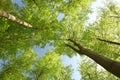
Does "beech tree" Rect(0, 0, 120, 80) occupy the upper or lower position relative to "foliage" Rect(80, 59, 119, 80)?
upper

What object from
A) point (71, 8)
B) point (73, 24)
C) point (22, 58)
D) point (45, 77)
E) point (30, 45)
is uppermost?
point (71, 8)

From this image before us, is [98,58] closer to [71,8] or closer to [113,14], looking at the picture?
[71,8]

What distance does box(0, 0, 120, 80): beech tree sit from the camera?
15.4 m

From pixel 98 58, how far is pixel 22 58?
47.7ft

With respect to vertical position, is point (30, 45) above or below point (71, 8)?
below

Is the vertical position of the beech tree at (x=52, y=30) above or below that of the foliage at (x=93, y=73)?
above

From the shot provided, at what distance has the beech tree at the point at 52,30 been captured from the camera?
50.4 feet

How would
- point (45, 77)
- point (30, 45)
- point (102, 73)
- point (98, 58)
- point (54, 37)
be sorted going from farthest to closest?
point (45, 77) < point (102, 73) < point (30, 45) < point (54, 37) < point (98, 58)

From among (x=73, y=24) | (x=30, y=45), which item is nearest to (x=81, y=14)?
(x=73, y=24)

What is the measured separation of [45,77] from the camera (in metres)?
20.9

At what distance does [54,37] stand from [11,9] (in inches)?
163

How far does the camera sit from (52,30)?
A: 50.9 ft

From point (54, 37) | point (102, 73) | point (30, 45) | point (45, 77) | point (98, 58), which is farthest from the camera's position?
point (45, 77)

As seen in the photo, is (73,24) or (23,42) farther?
(73,24)
